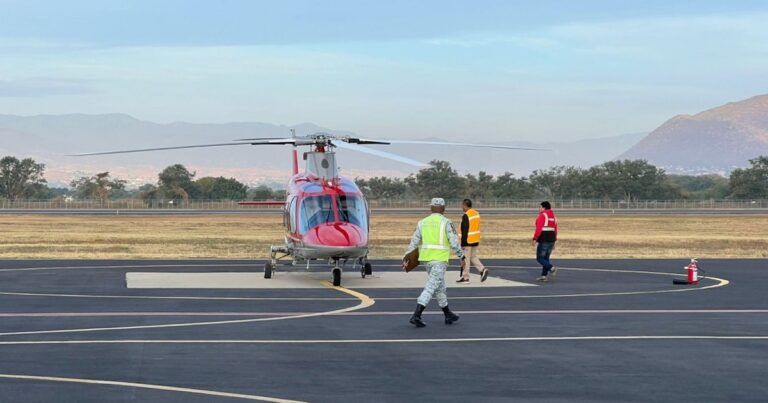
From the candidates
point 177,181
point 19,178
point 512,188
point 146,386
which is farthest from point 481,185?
point 146,386

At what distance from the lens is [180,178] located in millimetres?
181875

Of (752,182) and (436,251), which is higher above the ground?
(752,182)

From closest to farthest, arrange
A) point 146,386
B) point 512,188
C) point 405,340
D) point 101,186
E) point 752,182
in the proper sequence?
point 146,386 → point 405,340 → point 752,182 → point 512,188 → point 101,186

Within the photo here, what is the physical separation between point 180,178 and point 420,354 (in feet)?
552

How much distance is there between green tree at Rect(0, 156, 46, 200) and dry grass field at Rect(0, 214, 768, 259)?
309 ft

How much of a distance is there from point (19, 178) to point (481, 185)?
69.7 meters

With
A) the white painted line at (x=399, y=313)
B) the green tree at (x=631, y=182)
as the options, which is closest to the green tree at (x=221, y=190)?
the green tree at (x=631, y=182)

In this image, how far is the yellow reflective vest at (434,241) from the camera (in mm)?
20281

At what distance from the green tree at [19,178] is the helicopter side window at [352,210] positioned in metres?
160

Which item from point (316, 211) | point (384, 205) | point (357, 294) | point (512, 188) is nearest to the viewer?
point (357, 294)

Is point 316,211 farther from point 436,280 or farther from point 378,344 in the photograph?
point 378,344

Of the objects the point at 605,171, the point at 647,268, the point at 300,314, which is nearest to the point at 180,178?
the point at 605,171

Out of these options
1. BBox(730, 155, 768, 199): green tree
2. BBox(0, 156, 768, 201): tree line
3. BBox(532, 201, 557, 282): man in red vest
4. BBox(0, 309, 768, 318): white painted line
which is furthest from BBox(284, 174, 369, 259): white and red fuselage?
BBox(730, 155, 768, 199): green tree

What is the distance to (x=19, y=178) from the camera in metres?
184
